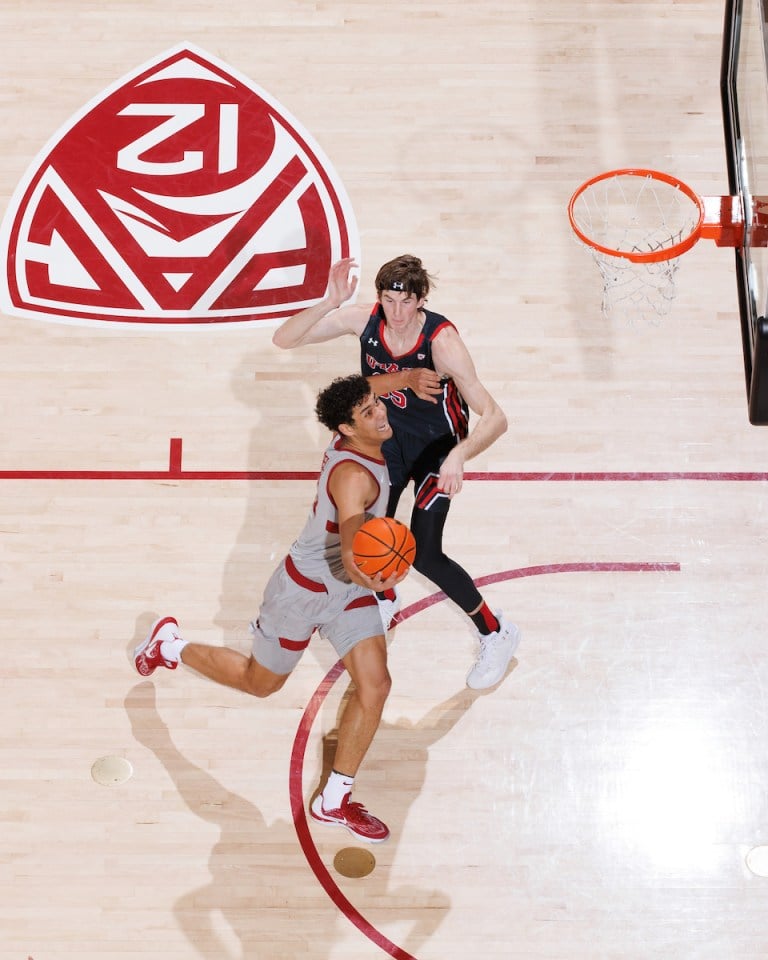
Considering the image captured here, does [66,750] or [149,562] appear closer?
[66,750]

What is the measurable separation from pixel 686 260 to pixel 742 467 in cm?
150

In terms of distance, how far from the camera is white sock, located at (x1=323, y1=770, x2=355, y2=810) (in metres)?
6.04

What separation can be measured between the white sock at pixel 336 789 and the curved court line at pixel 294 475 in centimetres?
190

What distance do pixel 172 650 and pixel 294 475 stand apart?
1.34m

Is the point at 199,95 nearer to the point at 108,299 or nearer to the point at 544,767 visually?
the point at 108,299

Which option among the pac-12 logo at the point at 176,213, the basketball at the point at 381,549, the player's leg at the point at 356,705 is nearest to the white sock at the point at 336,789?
the player's leg at the point at 356,705

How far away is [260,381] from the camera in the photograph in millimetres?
7551

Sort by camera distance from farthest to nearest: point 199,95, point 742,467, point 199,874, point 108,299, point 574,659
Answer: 1. point 199,95
2. point 108,299
3. point 742,467
4. point 574,659
5. point 199,874

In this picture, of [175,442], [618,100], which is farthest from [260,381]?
[618,100]

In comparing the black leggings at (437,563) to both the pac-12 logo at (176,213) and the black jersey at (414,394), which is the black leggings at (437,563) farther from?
the pac-12 logo at (176,213)

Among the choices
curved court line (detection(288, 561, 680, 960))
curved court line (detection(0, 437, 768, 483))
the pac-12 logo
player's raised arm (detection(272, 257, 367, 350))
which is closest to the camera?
curved court line (detection(288, 561, 680, 960))

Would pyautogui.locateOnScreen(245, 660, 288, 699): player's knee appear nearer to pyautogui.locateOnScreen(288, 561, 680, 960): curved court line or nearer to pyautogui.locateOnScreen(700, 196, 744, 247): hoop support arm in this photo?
pyautogui.locateOnScreen(288, 561, 680, 960): curved court line

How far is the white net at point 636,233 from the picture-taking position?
772 cm

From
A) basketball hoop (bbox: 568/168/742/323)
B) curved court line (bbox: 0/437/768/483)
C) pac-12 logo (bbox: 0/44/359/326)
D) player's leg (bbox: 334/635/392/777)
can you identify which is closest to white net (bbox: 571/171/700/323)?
basketball hoop (bbox: 568/168/742/323)
